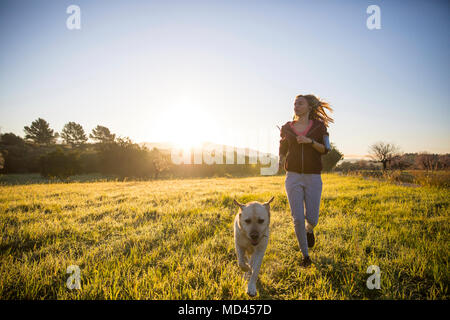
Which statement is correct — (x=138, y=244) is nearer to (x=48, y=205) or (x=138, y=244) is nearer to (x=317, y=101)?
(x=317, y=101)

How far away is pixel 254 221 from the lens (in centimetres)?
311

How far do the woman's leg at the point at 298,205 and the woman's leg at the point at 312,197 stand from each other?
0.41 feet

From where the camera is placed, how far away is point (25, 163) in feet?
140

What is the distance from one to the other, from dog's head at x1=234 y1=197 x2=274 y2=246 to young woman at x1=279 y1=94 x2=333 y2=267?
0.76 meters

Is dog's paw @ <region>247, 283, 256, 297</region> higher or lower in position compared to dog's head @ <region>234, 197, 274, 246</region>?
lower

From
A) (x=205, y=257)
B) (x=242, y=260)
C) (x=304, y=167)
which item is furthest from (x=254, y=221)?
(x=304, y=167)

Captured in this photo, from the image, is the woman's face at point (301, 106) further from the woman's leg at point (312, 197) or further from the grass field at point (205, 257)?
the grass field at point (205, 257)

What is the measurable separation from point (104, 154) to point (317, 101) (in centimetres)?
5318

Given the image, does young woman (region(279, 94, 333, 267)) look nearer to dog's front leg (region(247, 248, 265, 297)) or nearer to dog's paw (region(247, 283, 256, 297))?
dog's front leg (region(247, 248, 265, 297))

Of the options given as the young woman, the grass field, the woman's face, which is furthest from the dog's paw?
the woman's face

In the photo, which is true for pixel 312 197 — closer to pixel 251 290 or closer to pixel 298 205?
pixel 298 205

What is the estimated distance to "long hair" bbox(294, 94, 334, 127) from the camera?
12.9 ft

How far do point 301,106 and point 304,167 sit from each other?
1.32 metres
